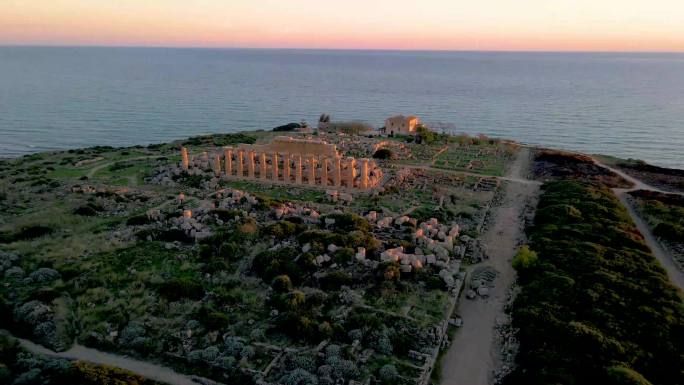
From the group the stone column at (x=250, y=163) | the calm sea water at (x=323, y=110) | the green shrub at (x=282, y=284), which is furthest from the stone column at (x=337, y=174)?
the calm sea water at (x=323, y=110)

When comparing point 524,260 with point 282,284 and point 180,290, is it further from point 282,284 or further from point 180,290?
point 180,290

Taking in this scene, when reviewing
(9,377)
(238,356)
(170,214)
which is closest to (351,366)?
(238,356)

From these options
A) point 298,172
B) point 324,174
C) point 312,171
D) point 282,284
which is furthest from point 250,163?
point 282,284

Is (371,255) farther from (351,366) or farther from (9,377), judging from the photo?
(9,377)

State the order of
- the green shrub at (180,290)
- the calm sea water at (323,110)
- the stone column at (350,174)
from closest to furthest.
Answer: the green shrub at (180,290), the stone column at (350,174), the calm sea water at (323,110)

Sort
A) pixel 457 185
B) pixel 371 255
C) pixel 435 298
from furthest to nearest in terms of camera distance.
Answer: pixel 457 185 → pixel 371 255 → pixel 435 298

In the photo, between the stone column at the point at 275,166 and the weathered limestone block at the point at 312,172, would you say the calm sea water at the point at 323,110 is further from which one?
the stone column at the point at 275,166
